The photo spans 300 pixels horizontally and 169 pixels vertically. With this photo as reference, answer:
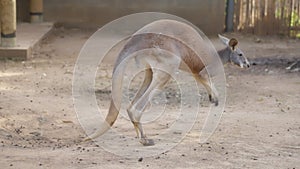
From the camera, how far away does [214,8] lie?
14203mm

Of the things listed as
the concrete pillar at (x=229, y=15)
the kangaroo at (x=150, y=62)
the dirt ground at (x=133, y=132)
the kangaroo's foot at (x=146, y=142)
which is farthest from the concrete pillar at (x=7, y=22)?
the concrete pillar at (x=229, y=15)

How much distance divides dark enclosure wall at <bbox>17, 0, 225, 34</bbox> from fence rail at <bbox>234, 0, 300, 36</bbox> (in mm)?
556

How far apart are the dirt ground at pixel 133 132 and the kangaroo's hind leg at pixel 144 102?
370 mm

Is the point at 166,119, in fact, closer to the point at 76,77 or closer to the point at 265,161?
the point at 265,161

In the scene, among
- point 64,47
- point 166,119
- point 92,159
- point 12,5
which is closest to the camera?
point 92,159

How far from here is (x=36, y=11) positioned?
13.9 m

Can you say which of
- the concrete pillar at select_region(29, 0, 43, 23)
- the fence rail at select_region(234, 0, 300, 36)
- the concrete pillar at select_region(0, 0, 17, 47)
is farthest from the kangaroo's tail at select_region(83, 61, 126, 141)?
the fence rail at select_region(234, 0, 300, 36)

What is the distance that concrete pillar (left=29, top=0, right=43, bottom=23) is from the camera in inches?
544

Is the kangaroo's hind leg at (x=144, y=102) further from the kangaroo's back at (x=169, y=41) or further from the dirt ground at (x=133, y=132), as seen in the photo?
the dirt ground at (x=133, y=132)

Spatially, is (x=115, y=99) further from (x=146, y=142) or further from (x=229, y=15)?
(x=229, y=15)

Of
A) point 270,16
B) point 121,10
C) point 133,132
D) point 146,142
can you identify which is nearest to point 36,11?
point 121,10

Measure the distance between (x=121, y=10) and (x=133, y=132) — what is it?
26.5 ft

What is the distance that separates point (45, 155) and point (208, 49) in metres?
2.13

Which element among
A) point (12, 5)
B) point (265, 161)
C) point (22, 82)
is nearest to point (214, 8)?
point (12, 5)
